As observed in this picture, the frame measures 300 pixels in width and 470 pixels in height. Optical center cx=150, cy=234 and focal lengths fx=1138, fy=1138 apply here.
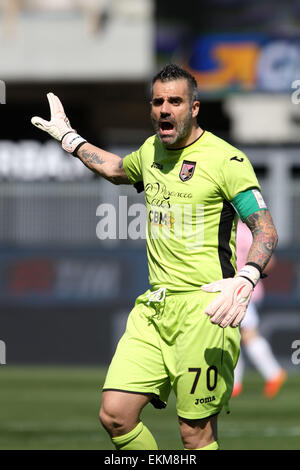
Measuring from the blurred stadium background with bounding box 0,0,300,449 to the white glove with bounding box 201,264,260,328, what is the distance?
3701 millimetres

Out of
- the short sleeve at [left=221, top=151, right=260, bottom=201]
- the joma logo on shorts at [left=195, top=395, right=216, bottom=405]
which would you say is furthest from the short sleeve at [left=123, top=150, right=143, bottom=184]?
the joma logo on shorts at [left=195, top=395, right=216, bottom=405]

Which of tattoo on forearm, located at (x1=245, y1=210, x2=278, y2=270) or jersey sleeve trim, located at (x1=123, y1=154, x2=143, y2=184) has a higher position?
jersey sleeve trim, located at (x1=123, y1=154, x2=143, y2=184)

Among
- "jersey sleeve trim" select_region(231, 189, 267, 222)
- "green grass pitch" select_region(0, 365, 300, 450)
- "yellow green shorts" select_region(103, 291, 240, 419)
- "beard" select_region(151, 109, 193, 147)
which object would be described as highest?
"beard" select_region(151, 109, 193, 147)

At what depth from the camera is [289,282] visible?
61.3ft

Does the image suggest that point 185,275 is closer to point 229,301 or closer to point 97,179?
point 229,301

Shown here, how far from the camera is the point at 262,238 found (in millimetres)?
6641

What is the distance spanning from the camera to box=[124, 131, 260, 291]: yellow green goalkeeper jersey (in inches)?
271

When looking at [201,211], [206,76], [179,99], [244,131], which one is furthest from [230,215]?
[244,131]

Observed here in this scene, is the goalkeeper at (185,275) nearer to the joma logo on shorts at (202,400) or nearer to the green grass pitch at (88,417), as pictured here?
the joma logo on shorts at (202,400)

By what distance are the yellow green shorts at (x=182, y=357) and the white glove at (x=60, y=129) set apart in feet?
4.66

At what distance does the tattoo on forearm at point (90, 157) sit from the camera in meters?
7.74

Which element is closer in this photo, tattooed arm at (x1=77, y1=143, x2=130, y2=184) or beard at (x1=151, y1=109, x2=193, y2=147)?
beard at (x1=151, y1=109, x2=193, y2=147)

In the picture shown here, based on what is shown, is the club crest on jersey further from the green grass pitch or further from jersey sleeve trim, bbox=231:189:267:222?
the green grass pitch

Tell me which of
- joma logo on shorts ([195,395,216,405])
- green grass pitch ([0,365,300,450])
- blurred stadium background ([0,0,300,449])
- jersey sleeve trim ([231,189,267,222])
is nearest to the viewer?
jersey sleeve trim ([231,189,267,222])
